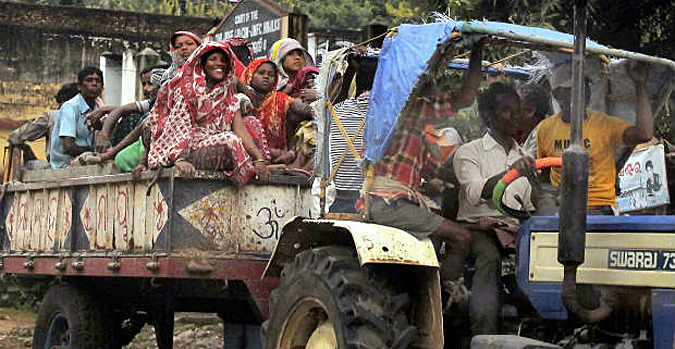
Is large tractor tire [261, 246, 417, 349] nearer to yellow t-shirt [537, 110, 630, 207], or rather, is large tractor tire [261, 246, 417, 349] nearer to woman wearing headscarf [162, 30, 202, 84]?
yellow t-shirt [537, 110, 630, 207]

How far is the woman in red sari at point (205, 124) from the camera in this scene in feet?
23.8

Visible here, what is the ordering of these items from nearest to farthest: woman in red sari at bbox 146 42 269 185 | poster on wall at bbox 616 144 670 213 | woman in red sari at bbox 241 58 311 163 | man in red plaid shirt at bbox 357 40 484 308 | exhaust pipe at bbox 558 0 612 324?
exhaust pipe at bbox 558 0 612 324
man in red plaid shirt at bbox 357 40 484 308
woman in red sari at bbox 146 42 269 185
poster on wall at bbox 616 144 670 213
woman in red sari at bbox 241 58 311 163

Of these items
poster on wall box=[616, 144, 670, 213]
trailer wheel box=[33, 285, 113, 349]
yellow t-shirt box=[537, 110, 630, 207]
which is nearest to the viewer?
yellow t-shirt box=[537, 110, 630, 207]

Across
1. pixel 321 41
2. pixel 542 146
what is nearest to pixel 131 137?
pixel 542 146

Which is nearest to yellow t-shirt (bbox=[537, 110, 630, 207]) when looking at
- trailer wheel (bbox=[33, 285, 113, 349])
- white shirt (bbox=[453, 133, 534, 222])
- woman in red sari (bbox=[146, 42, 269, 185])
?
white shirt (bbox=[453, 133, 534, 222])

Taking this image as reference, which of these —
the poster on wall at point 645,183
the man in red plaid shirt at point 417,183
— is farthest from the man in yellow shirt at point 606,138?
the poster on wall at point 645,183

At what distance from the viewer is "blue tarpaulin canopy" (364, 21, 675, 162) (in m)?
5.72

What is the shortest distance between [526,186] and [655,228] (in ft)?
3.34

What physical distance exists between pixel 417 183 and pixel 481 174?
34 centimetres

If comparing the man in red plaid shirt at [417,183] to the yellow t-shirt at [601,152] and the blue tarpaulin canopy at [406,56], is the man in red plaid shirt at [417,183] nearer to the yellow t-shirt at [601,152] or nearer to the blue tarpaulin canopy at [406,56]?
the blue tarpaulin canopy at [406,56]

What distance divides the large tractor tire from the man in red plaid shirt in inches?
13.0

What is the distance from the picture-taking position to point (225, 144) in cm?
727

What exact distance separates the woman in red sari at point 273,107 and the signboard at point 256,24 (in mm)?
3998

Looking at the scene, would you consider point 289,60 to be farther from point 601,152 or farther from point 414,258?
point 414,258
